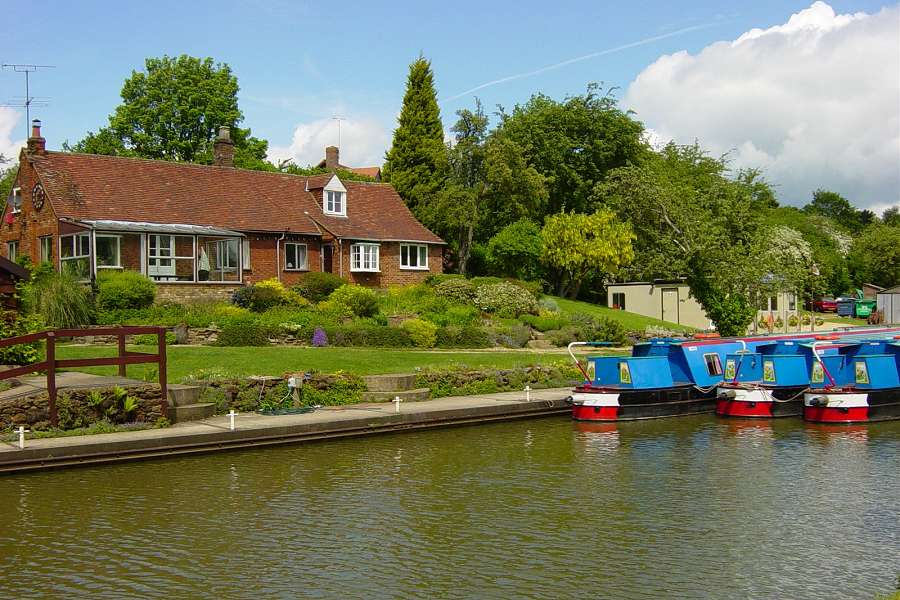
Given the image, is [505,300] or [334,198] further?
[334,198]

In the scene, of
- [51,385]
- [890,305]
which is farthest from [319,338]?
[890,305]

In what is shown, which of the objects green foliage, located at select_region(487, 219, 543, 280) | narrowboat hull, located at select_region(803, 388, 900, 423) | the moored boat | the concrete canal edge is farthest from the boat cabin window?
green foliage, located at select_region(487, 219, 543, 280)

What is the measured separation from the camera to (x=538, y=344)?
34344mm

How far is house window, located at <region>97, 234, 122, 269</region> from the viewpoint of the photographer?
3531cm

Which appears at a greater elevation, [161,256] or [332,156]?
[332,156]

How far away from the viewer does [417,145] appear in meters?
59.4

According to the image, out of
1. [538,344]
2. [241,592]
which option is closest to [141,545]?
[241,592]

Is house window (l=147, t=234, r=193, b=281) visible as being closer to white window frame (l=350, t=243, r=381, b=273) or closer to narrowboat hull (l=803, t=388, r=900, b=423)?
white window frame (l=350, t=243, r=381, b=273)

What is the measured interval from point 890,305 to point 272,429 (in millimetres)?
56635

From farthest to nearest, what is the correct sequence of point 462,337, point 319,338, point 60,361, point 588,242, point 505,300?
1. point 588,242
2. point 505,300
3. point 462,337
4. point 319,338
5. point 60,361

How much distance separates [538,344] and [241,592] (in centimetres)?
2520

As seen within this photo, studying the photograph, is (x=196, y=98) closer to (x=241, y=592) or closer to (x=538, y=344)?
(x=538, y=344)

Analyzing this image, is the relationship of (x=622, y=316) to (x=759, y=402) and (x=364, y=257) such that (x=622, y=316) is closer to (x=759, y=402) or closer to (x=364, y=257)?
(x=364, y=257)

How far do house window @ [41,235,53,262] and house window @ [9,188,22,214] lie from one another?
10.6 ft
